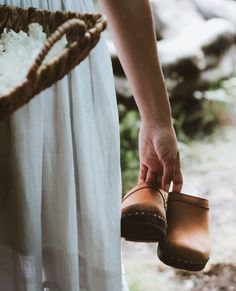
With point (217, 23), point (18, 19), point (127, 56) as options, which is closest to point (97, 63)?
point (127, 56)

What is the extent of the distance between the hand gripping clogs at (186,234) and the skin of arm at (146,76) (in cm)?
6

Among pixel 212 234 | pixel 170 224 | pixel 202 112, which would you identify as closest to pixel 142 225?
pixel 170 224

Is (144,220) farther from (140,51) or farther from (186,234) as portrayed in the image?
(140,51)

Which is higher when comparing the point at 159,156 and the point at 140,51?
the point at 140,51

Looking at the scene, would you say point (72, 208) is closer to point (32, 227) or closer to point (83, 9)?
point (32, 227)

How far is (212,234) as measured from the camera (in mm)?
1736

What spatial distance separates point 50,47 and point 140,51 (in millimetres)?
351

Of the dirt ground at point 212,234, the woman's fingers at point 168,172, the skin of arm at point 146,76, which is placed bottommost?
the dirt ground at point 212,234

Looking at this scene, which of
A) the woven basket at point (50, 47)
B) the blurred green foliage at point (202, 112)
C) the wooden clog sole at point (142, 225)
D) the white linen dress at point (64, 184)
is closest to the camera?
the woven basket at point (50, 47)

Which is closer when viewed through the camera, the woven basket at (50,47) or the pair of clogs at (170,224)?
the woven basket at (50,47)

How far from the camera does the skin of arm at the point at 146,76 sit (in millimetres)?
859

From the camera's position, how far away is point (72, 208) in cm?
87

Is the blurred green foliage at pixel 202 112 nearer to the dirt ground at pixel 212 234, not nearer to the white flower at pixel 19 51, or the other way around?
the dirt ground at pixel 212 234

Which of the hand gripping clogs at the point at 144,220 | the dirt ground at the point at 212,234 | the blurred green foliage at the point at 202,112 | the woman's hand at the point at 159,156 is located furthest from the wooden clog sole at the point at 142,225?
the blurred green foliage at the point at 202,112
